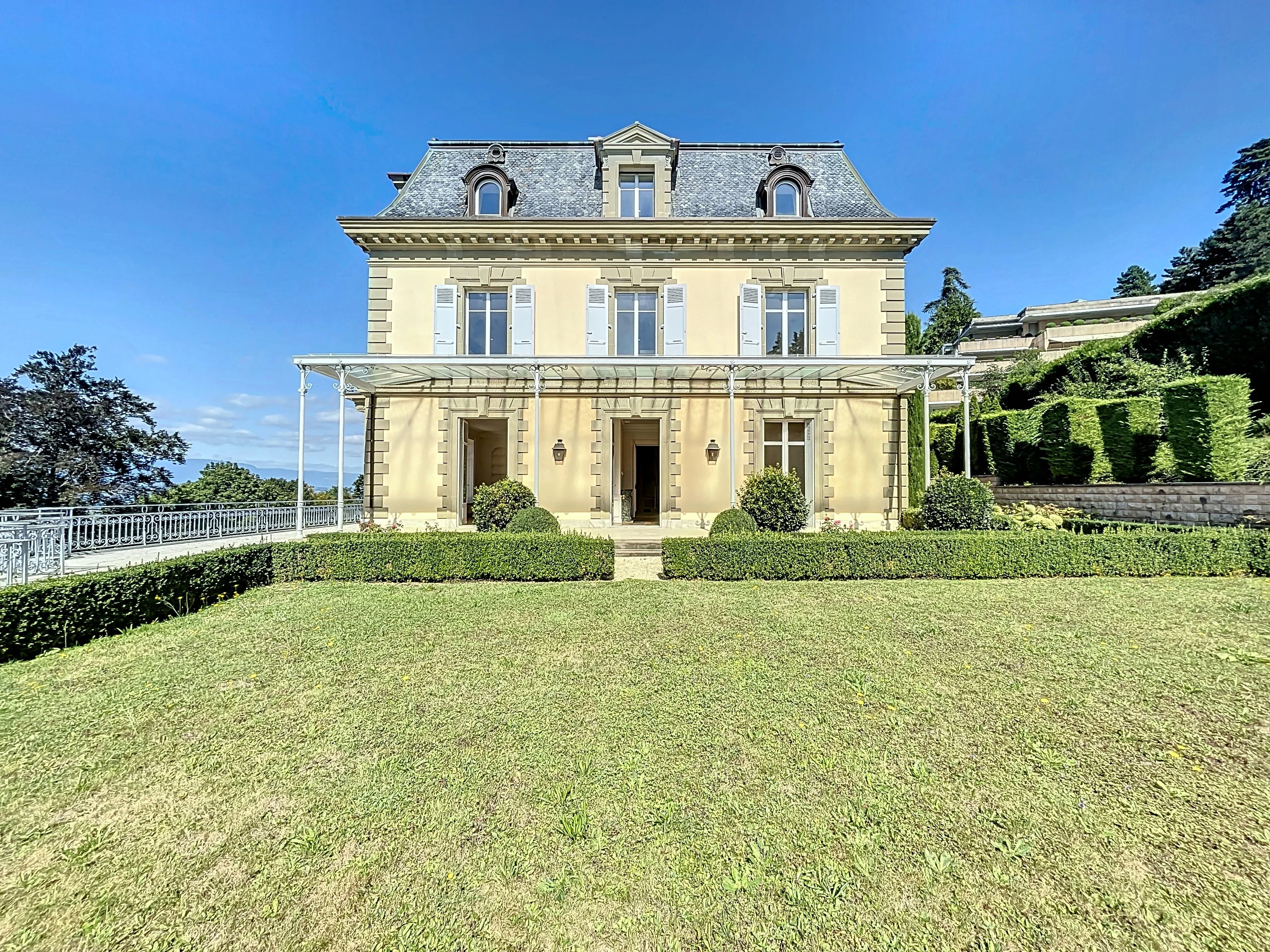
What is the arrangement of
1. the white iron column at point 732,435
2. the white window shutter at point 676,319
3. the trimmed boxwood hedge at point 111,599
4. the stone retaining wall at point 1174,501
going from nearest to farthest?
the trimmed boxwood hedge at point 111,599 → the stone retaining wall at point 1174,501 → the white iron column at point 732,435 → the white window shutter at point 676,319

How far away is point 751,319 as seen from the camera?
11.9 metres

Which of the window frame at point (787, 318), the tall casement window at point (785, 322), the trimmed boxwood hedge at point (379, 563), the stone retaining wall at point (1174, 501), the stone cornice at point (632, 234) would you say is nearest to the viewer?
the trimmed boxwood hedge at point (379, 563)

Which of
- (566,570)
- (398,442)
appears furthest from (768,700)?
(398,442)

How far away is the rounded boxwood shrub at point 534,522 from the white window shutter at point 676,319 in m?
5.62

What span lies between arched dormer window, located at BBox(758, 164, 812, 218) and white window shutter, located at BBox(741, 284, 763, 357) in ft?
5.89

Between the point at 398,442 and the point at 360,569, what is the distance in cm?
563

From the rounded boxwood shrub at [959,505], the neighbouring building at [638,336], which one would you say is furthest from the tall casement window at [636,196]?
the rounded boxwood shrub at [959,505]

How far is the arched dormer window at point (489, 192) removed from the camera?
12.1 metres

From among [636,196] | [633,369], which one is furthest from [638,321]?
[636,196]

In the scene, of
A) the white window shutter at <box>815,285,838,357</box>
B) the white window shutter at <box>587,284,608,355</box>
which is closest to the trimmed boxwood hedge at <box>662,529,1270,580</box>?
the white window shutter at <box>815,285,838,357</box>

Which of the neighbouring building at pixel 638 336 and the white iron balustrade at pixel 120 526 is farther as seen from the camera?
the neighbouring building at pixel 638 336

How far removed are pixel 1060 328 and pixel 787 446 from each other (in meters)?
31.7

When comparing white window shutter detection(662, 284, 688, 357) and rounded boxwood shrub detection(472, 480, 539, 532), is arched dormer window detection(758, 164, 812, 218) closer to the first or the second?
white window shutter detection(662, 284, 688, 357)

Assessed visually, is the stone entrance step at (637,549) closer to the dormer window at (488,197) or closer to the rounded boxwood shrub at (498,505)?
the rounded boxwood shrub at (498,505)
